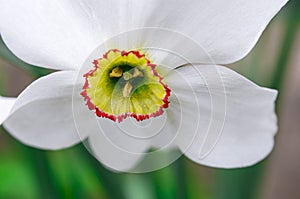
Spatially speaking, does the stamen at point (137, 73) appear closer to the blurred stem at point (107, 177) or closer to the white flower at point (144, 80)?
the white flower at point (144, 80)

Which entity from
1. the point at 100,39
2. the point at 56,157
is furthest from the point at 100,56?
the point at 56,157

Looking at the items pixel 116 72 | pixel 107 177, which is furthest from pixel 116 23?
pixel 107 177

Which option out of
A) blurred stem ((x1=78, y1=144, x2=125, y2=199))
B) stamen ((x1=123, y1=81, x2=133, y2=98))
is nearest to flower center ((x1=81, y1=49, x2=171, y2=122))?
stamen ((x1=123, y1=81, x2=133, y2=98))

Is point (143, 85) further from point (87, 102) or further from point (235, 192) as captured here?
point (235, 192)

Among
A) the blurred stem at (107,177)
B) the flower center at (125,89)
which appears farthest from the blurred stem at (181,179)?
the flower center at (125,89)

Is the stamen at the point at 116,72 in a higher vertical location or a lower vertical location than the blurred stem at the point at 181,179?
higher

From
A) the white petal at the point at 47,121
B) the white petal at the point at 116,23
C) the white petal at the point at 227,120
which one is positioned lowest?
the white petal at the point at 47,121

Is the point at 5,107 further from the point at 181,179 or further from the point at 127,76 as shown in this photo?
the point at 181,179
